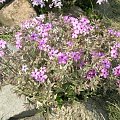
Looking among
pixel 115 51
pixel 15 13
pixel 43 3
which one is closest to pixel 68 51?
pixel 115 51

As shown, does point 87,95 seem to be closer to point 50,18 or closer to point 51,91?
point 51,91

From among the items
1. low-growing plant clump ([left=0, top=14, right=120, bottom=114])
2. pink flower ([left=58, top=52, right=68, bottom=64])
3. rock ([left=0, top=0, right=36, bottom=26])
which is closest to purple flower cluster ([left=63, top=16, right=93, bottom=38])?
low-growing plant clump ([left=0, top=14, right=120, bottom=114])

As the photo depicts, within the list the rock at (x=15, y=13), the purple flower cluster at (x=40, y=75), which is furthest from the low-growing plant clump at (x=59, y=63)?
the rock at (x=15, y=13)

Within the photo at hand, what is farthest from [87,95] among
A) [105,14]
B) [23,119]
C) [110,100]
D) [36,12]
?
[105,14]

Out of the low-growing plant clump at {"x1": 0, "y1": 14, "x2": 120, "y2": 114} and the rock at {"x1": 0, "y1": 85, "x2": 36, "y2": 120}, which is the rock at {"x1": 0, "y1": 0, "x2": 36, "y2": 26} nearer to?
the low-growing plant clump at {"x1": 0, "y1": 14, "x2": 120, "y2": 114}

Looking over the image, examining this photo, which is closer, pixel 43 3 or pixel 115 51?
pixel 115 51

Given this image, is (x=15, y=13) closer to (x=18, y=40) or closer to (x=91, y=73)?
(x=18, y=40)
